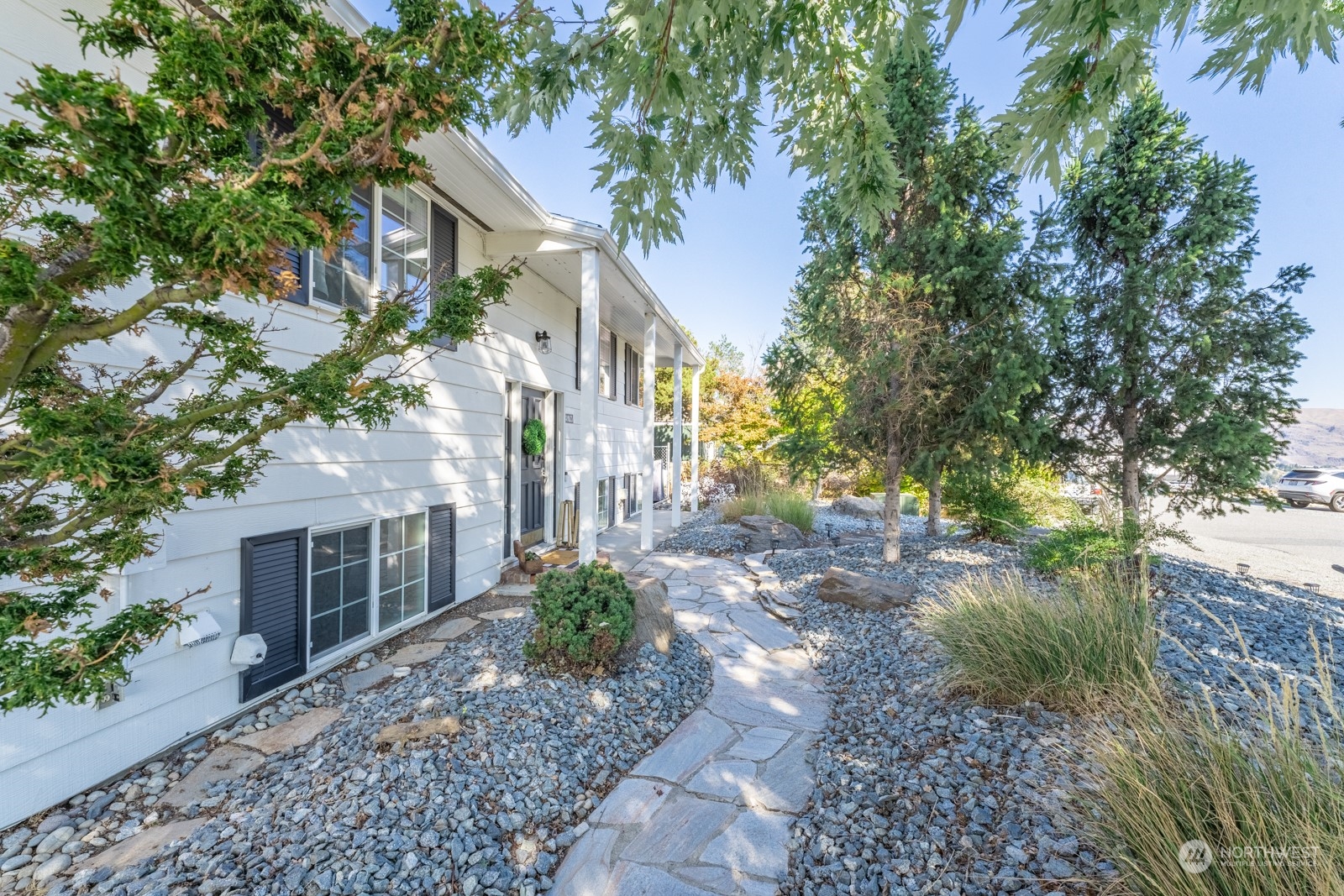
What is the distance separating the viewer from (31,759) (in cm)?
220

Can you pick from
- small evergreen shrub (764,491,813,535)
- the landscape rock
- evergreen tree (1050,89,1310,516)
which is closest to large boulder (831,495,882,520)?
small evergreen shrub (764,491,813,535)

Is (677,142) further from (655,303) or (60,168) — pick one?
(655,303)

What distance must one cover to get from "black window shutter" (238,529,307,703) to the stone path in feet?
7.44

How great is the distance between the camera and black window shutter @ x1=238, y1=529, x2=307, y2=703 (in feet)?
10.0

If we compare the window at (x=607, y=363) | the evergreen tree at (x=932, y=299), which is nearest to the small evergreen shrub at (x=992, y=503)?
the evergreen tree at (x=932, y=299)

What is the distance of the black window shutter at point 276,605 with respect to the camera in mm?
3055

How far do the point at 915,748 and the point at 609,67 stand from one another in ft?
11.6

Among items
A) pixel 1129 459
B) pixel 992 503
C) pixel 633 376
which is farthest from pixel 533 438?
pixel 1129 459

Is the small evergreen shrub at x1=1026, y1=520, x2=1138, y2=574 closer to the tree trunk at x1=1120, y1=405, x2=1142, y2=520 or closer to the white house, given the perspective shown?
the tree trunk at x1=1120, y1=405, x2=1142, y2=520

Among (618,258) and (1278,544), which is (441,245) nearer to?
(618,258)

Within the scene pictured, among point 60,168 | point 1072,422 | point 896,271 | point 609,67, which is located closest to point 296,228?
point 60,168

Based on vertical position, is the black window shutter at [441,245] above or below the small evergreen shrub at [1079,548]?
above

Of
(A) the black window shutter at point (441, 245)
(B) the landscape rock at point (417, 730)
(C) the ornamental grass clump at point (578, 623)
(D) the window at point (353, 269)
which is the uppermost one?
(A) the black window shutter at point (441, 245)

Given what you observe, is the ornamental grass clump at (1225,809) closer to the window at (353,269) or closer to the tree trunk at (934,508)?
the window at (353,269)
